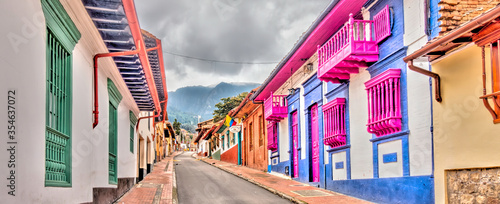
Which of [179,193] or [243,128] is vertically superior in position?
[243,128]

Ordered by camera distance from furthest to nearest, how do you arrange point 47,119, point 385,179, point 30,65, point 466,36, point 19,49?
point 385,179
point 466,36
point 47,119
point 30,65
point 19,49

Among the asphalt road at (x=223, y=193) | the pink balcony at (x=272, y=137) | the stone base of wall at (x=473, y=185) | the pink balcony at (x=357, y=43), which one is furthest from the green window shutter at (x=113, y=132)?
the pink balcony at (x=272, y=137)

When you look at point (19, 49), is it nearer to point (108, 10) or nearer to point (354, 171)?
point (108, 10)

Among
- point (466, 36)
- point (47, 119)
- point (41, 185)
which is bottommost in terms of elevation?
point (41, 185)

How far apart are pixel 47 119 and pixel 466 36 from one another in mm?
5857

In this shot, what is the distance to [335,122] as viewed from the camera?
42.7ft

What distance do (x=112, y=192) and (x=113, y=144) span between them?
1188mm

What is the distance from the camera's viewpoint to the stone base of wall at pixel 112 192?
824 centimetres

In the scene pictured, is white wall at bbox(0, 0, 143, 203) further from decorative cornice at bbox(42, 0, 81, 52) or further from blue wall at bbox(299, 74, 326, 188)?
blue wall at bbox(299, 74, 326, 188)

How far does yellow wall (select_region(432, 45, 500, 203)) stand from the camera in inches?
273

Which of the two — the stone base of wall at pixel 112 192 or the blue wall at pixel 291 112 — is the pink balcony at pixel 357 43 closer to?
the blue wall at pixel 291 112

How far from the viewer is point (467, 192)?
7.29 metres

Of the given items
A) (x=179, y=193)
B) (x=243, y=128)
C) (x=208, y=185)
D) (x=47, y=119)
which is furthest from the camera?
(x=243, y=128)

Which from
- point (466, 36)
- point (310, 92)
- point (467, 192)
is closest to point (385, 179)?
point (467, 192)
